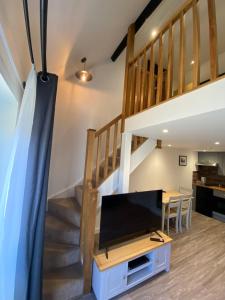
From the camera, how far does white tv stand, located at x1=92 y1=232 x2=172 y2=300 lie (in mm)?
1819

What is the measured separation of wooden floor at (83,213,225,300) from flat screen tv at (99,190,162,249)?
0.64 m

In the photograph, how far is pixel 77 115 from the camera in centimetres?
348

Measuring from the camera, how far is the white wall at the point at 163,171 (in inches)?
179

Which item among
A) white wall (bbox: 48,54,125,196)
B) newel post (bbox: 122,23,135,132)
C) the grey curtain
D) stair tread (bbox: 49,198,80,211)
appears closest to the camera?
the grey curtain

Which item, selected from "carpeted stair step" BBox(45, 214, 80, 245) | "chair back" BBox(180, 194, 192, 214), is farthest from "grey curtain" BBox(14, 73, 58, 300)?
"chair back" BBox(180, 194, 192, 214)

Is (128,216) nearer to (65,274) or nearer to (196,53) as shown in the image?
(65,274)

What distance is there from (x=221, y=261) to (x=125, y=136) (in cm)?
276

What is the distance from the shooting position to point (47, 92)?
1.32 meters

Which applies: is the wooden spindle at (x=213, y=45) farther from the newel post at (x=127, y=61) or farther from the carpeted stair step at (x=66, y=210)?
the carpeted stair step at (x=66, y=210)

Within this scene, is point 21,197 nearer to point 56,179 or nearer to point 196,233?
point 56,179

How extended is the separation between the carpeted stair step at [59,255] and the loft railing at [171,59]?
7.47 feet

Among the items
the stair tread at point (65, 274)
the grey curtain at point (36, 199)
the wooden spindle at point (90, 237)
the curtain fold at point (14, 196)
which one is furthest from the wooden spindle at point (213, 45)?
the stair tread at point (65, 274)

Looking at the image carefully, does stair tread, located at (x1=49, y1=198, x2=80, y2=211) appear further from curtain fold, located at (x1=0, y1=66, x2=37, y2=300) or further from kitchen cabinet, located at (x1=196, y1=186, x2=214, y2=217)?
kitchen cabinet, located at (x1=196, y1=186, x2=214, y2=217)

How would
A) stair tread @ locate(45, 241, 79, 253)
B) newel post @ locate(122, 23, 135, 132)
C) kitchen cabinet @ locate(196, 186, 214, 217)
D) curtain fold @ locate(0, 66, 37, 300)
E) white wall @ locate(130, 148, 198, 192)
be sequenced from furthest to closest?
kitchen cabinet @ locate(196, 186, 214, 217), white wall @ locate(130, 148, 198, 192), newel post @ locate(122, 23, 135, 132), stair tread @ locate(45, 241, 79, 253), curtain fold @ locate(0, 66, 37, 300)
